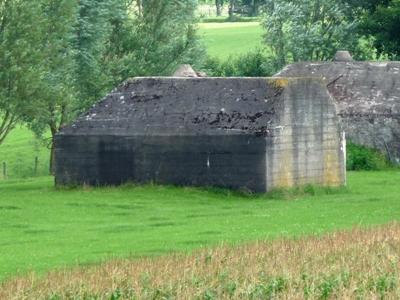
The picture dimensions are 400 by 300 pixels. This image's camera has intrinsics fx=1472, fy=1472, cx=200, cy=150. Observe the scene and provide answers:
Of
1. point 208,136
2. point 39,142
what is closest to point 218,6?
point 39,142

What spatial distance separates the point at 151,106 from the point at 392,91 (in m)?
15.5

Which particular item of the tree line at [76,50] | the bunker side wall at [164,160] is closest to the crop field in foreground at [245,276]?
the bunker side wall at [164,160]

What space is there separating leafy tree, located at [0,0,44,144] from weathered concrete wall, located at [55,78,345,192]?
7.50ft

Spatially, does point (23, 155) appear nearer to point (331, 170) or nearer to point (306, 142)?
point (331, 170)

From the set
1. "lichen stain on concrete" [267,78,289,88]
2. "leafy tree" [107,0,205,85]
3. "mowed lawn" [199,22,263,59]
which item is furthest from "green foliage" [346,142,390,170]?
"mowed lawn" [199,22,263,59]

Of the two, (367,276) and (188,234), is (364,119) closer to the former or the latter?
(188,234)

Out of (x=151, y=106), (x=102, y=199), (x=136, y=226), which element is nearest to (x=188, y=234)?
(x=136, y=226)

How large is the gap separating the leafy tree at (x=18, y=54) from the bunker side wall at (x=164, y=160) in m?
2.37

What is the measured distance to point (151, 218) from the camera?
37281mm

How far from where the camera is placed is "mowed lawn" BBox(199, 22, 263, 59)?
375 ft

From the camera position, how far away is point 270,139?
43625mm

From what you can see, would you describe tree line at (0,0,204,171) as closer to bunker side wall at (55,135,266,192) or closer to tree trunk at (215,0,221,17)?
bunker side wall at (55,135,266,192)

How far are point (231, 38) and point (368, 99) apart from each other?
6535 cm

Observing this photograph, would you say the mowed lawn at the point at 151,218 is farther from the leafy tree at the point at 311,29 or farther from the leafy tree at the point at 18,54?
the leafy tree at the point at 311,29
